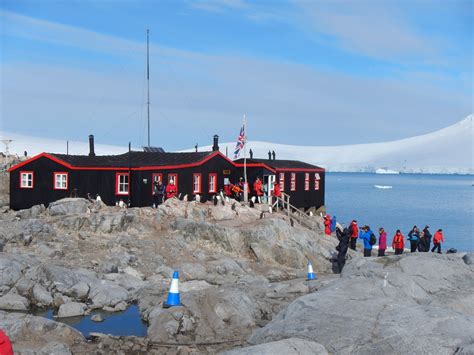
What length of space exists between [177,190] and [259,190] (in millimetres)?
5855

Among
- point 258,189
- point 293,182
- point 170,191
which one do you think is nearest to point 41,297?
point 170,191

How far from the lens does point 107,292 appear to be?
16.5 metres

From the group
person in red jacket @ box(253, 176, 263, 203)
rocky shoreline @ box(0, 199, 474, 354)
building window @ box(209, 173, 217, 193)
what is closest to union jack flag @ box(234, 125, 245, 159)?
building window @ box(209, 173, 217, 193)

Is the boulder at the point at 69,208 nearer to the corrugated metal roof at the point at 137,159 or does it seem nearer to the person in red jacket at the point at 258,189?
the corrugated metal roof at the point at 137,159

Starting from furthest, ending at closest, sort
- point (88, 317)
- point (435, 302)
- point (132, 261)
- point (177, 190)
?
point (177, 190), point (132, 261), point (88, 317), point (435, 302)

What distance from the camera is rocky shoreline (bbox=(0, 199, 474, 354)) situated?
10.4 m

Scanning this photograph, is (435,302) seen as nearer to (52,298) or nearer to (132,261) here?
(52,298)

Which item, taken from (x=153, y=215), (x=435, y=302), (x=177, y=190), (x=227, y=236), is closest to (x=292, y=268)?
(x=227, y=236)

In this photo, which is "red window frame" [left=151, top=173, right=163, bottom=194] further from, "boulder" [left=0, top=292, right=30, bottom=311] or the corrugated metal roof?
"boulder" [left=0, top=292, right=30, bottom=311]

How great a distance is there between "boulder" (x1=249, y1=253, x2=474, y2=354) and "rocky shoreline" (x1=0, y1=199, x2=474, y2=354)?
0.08ft

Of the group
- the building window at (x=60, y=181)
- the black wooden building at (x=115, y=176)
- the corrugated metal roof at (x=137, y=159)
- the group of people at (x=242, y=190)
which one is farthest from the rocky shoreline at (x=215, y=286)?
the group of people at (x=242, y=190)

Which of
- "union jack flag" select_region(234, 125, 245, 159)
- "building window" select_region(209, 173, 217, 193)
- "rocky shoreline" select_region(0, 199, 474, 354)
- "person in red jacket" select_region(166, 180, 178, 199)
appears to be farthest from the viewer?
"union jack flag" select_region(234, 125, 245, 159)

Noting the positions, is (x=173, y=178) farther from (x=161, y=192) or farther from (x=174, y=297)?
(x=174, y=297)

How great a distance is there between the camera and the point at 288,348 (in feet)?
30.3
